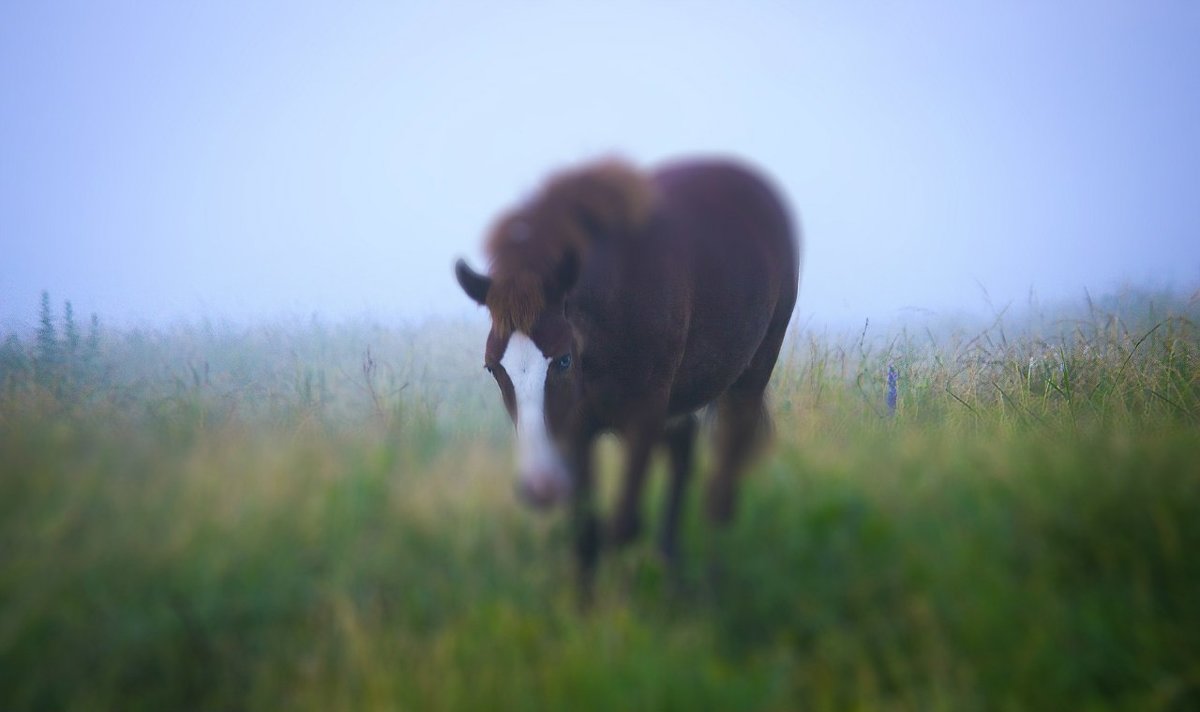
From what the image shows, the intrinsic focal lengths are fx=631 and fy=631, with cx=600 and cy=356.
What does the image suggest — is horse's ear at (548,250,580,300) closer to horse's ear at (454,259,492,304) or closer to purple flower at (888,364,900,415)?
horse's ear at (454,259,492,304)

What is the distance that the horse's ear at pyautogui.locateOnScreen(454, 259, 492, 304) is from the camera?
2.68m

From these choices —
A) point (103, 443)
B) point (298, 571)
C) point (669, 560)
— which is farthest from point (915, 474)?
point (103, 443)

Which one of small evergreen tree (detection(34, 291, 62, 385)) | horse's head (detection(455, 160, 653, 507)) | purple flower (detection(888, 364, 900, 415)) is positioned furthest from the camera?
purple flower (detection(888, 364, 900, 415))

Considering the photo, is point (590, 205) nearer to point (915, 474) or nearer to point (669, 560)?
point (669, 560)

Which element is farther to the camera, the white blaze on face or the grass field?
the white blaze on face

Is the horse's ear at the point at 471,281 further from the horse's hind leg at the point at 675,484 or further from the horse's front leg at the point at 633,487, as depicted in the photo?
the horse's hind leg at the point at 675,484

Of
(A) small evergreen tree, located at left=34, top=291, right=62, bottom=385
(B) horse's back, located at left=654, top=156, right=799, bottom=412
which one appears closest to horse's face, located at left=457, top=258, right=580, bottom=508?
(B) horse's back, located at left=654, top=156, right=799, bottom=412

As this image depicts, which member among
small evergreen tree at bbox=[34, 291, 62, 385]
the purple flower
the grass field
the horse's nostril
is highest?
small evergreen tree at bbox=[34, 291, 62, 385]

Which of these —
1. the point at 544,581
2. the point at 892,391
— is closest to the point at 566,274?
the point at 544,581

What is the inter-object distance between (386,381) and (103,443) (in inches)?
92.0

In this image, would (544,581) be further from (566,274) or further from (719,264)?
(719,264)

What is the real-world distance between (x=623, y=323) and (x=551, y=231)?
0.63 meters

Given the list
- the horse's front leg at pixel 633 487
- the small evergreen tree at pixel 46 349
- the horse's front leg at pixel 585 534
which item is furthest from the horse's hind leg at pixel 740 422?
the small evergreen tree at pixel 46 349

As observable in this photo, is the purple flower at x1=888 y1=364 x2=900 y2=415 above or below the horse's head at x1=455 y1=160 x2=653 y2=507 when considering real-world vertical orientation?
below
